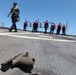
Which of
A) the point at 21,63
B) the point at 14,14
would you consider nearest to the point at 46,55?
the point at 21,63

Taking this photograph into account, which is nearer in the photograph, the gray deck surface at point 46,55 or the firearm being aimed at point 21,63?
the firearm being aimed at point 21,63

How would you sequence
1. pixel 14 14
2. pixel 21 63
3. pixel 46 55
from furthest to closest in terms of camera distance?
pixel 14 14, pixel 46 55, pixel 21 63

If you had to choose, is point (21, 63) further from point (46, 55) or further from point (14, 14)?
point (14, 14)

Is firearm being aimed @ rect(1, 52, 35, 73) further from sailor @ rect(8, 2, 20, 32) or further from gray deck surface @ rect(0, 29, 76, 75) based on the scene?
sailor @ rect(8, 2, 20, 32)

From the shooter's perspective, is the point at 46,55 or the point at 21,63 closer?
the point at 21,63

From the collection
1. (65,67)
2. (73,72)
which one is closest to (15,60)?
(73,72)

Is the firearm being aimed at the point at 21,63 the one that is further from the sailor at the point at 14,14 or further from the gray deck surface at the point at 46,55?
the sailor at the point at 14,14

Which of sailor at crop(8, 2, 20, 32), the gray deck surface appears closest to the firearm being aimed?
the gray deck surface

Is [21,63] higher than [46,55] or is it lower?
higher

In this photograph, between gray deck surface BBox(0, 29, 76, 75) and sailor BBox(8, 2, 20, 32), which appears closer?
gray deck surface BBox(0, 29, 76, 75)

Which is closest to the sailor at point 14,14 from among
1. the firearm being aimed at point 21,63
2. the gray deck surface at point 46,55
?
the gray deck surface at point 46,55

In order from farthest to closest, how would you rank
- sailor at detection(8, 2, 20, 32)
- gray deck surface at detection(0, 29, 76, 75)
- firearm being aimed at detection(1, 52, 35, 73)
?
sailor at detection(8, 2, 20, 32) → gray deck surface at detection(0, 29, 76, 75) → firearm being aimed at detection(1, 52, 35, 73)

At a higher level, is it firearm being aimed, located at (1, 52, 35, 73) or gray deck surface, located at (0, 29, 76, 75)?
firearm being aimed, located at (1, 52, 35, 73)

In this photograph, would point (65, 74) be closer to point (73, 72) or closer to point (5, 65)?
point (73, 72)
